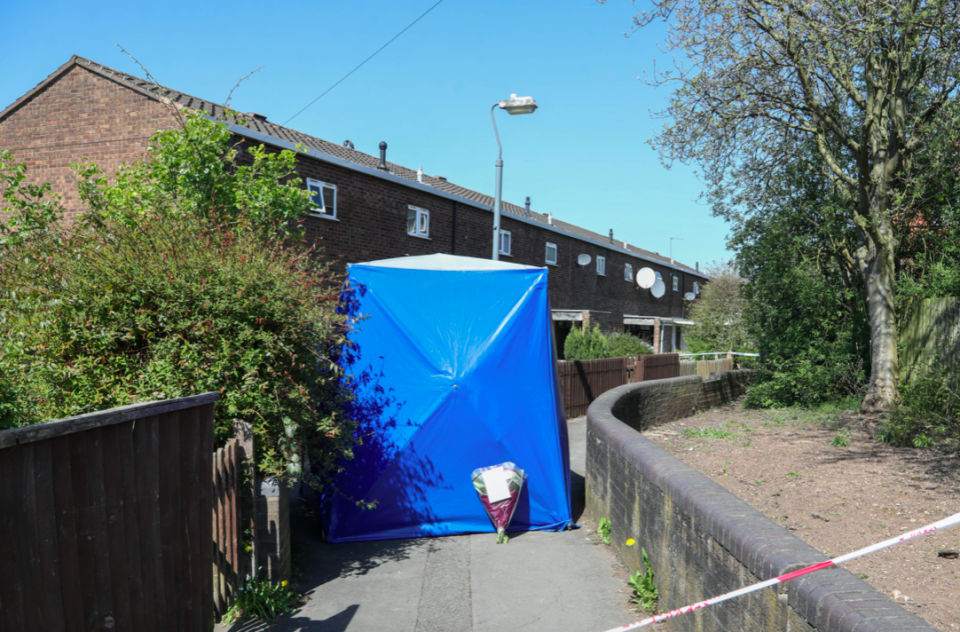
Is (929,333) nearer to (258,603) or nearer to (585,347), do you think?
(258,603)

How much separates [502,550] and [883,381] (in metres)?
7.66

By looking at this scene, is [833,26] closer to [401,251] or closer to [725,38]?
[725,38]

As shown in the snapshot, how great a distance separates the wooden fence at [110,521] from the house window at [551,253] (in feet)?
73.6

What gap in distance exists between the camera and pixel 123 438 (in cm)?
308

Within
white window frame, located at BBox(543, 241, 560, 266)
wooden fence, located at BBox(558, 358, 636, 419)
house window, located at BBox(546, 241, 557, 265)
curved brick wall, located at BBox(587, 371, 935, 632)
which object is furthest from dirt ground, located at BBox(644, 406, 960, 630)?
house window, located at BBox(546, 241, 557, 265)

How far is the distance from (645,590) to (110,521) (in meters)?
3.38

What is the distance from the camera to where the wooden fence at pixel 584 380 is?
1461cm

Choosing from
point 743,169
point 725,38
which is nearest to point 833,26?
point 725,38

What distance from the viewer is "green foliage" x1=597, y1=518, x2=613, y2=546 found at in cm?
612

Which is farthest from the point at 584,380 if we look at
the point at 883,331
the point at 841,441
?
the point at 841,441

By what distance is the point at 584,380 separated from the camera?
15336 millimetres

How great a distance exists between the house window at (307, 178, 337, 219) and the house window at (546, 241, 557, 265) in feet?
38.8

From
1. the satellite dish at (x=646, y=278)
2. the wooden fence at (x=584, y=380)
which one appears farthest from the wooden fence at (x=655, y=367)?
the satellite dish at (x=646, y=278)

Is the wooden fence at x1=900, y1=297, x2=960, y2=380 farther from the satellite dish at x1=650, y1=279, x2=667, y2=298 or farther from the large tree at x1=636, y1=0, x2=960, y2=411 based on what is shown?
the satellite dish at x1=650, y1=279, x2=667, y2=298
